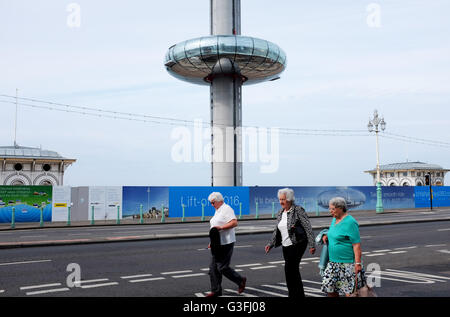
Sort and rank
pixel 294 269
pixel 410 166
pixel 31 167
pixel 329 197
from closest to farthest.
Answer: pixel 294 269 → pixel 329 197 → pixel 31 167 → pixel 410 166

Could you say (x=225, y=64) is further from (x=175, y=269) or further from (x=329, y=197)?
(x=175, y=269)

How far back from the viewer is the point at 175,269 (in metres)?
9.93

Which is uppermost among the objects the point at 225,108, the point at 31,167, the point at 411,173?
the point at 225,108

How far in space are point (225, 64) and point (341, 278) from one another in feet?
130

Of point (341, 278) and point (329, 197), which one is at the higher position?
point (329, 197)

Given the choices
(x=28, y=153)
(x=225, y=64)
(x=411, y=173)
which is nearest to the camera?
(x=225, y=64)

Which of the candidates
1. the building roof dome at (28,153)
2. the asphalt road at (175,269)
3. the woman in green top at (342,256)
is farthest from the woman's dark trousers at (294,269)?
the building roof dome at (28,153)

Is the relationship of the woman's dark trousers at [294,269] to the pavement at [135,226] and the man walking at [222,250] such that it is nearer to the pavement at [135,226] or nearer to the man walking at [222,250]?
the man walking at [222,250]

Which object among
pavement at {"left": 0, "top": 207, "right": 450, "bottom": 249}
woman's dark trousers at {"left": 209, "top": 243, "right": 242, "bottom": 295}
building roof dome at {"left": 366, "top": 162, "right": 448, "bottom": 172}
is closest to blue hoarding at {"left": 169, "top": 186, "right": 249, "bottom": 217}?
pavement at {"left": 0, "top": 207, "right": 450, "bottom": 249}

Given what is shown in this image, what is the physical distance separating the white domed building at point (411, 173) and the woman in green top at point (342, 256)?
92.1 meters

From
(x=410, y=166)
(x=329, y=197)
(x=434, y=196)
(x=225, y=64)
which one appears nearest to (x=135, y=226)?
(x=329, y=197)

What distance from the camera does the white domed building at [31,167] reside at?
5500 cm
